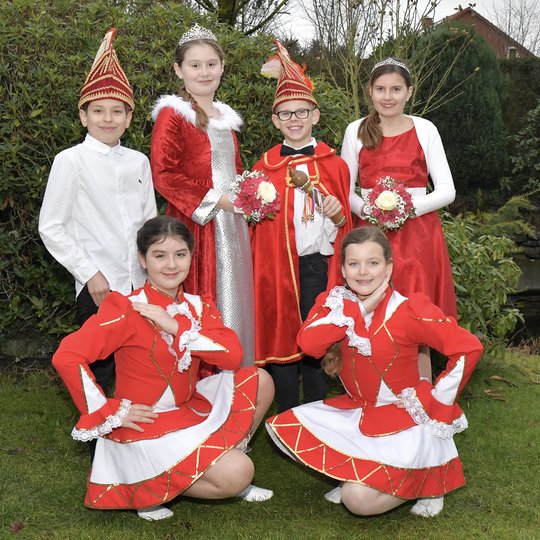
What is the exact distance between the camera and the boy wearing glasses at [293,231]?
3.95 metres

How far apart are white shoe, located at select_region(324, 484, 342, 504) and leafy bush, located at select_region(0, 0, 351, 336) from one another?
2162mm

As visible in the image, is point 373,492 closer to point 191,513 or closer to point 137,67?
point 191,513

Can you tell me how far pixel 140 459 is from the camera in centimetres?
314

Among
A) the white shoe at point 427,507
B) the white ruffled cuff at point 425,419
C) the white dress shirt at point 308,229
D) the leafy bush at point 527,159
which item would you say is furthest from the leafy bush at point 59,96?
the leafy bush at point 527,159

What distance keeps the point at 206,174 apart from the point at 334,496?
5.63 ft

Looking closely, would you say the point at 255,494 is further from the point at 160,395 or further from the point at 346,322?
the point at 346,322

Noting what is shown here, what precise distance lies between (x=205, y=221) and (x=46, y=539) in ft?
5.35

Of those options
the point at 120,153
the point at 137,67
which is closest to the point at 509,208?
the point at 137,67

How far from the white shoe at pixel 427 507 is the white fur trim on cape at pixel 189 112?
2086 millimetres

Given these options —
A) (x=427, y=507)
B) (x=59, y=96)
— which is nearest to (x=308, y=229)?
(x=427, y=507)

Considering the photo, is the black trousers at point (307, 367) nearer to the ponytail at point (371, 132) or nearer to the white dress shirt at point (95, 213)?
the ponytail at point (371, 132)

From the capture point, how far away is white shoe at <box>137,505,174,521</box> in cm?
338

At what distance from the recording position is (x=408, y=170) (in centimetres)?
398

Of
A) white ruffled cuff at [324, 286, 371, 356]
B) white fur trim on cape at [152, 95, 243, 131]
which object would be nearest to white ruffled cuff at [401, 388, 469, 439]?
white ruffled cuff at [324, 286, 371, 356]
